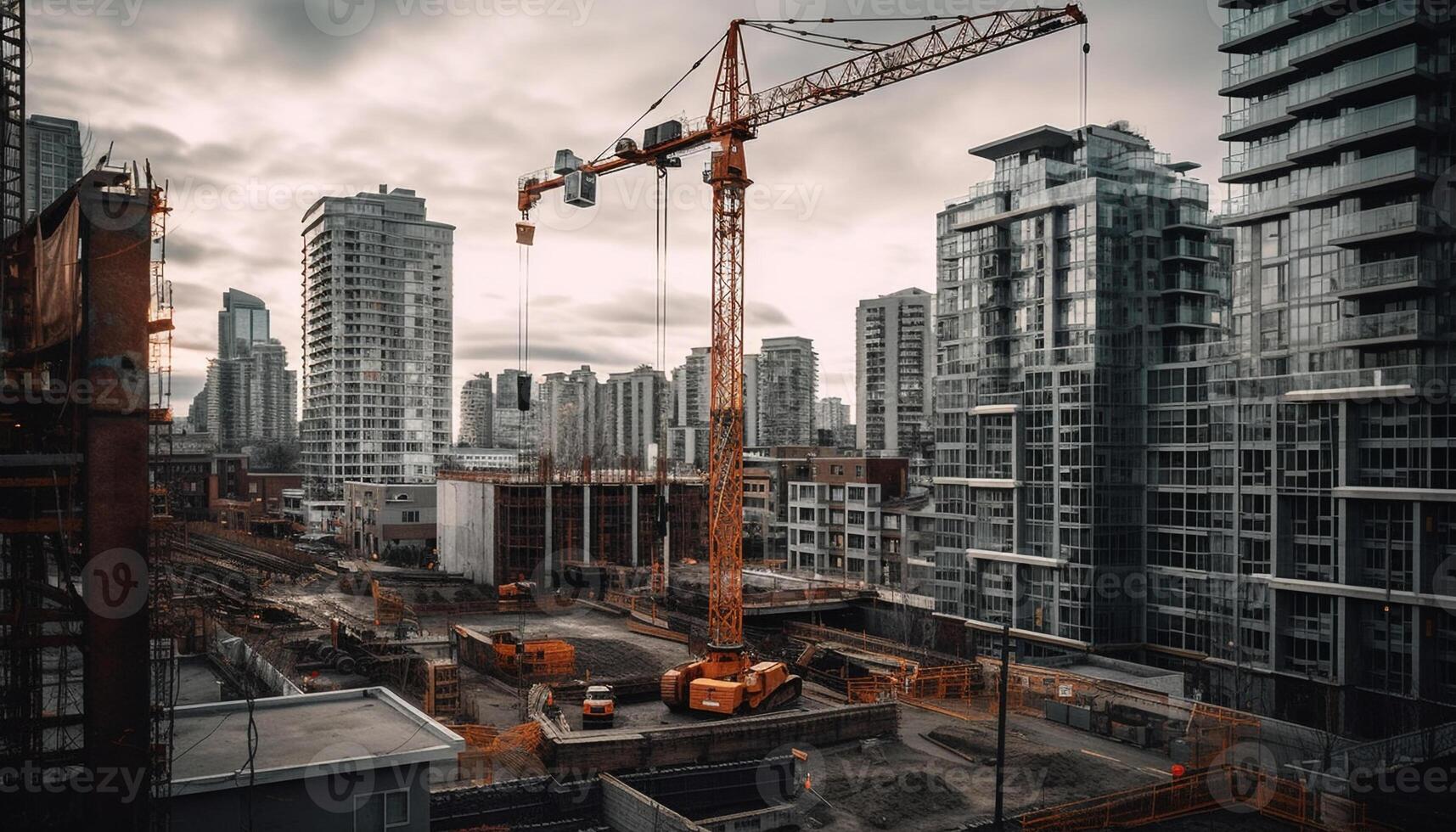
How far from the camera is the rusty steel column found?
13.1 m

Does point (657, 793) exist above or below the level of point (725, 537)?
below

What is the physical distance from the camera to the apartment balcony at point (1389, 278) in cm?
3169

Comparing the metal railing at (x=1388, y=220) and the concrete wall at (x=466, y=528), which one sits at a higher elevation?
the metal railing at (x=1388, y=220)

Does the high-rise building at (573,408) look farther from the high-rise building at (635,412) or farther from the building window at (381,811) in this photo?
the building window at (381,811)

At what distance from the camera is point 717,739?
27719 millimetres

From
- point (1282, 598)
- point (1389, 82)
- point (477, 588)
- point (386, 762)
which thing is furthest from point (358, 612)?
point (1389, 82)

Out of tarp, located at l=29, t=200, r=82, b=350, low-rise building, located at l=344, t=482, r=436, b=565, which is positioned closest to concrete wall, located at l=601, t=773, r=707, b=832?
tarp, located at l=29, t=200, r=82, b=350

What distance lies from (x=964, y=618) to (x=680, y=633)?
14.4 m

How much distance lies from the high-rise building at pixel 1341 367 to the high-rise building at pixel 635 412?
441 feet

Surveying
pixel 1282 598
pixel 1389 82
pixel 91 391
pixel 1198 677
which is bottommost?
pixel 1198 677

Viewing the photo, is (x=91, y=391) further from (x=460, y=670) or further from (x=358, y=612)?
(x=358, y=612)

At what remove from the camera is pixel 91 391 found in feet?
42.9

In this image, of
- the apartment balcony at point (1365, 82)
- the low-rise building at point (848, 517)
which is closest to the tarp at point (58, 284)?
the apartment balcony at point (1365, 82)

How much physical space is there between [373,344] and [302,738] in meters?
87.1
